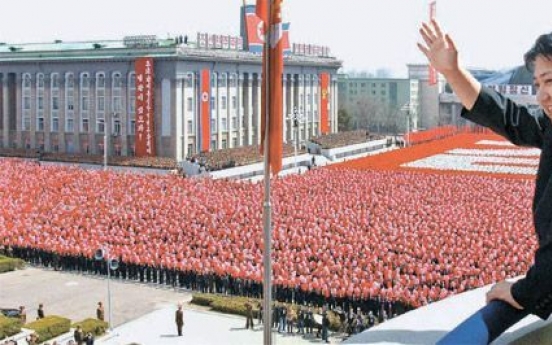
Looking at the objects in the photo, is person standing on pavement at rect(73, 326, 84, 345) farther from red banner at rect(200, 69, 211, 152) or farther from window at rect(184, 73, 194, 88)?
red banner at rect(200, 69, 211, 152)

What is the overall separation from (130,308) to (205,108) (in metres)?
37.7

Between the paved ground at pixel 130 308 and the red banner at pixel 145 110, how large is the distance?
30412 millimetres

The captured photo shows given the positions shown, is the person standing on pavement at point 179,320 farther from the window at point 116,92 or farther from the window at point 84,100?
the window at point 84,100

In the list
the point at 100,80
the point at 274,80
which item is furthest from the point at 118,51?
the point at 274,80

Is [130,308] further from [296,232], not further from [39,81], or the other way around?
[39,81]

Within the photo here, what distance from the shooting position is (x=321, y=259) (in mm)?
23266

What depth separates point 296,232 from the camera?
1045 inches

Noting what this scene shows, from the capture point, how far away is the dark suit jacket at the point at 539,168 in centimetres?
304

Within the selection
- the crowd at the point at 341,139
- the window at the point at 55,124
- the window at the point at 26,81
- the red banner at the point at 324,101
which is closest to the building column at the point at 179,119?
the window at the point at 55,124

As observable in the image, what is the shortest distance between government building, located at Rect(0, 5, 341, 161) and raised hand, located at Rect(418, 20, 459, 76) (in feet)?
160

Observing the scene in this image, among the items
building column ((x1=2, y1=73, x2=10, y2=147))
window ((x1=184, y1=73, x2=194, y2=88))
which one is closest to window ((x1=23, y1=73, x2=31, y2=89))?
building column ((x1=2, y1=73, x2=10, y2=147))

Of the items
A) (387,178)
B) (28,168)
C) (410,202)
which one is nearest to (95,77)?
A: (28,168)

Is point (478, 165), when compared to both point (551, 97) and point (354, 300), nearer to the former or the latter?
point (354, 300)

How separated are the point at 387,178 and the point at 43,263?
21.6 meters
